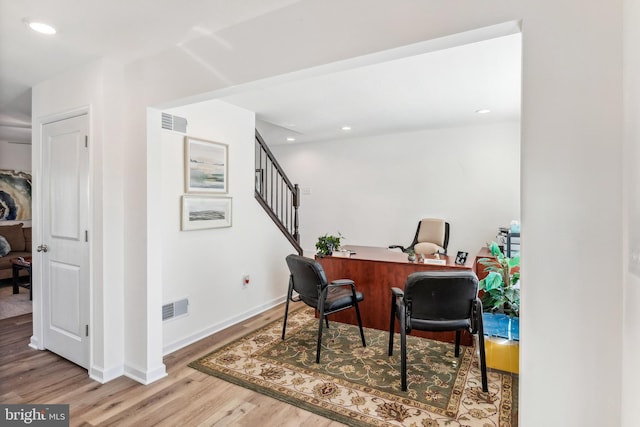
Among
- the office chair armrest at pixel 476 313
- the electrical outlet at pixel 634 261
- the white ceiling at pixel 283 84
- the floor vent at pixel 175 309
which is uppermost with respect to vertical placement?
the white ceiling at pixel 283 84

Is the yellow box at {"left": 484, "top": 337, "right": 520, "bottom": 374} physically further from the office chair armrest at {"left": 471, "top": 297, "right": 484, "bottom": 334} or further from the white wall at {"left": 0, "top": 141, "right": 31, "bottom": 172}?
the white wall at {"left": 0, "top": 141, "right": 31, "bottom": 172}

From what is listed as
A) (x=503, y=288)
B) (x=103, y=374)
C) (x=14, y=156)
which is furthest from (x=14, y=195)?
(x=503, y=288)

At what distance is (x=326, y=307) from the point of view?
2.89 meters

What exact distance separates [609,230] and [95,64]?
3336 millimetres

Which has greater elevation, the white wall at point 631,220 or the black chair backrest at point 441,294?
the white wall at point 631,220

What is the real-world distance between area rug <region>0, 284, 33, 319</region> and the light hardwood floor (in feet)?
4.59

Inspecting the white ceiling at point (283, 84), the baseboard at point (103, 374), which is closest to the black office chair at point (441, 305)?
the white ceiling at point (283, 84)

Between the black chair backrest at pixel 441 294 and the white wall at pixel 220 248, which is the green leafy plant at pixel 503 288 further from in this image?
the white wall at pixel 220 248

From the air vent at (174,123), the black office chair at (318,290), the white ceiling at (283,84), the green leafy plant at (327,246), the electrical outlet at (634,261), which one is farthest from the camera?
the green leafy plant at (327,246)

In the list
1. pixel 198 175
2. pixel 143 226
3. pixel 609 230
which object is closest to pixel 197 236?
pixel 198 175

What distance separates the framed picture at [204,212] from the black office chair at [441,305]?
2076 mm

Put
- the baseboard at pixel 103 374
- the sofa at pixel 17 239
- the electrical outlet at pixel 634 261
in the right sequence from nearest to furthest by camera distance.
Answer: the electrical outlet at pixel 634 261
the baseboard at pixel 103 374
the sofa at pixel 17 239

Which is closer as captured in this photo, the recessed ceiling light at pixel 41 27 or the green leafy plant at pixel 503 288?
the recessed ceiling light at pixel 41 27

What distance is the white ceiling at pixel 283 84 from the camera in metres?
1.94
